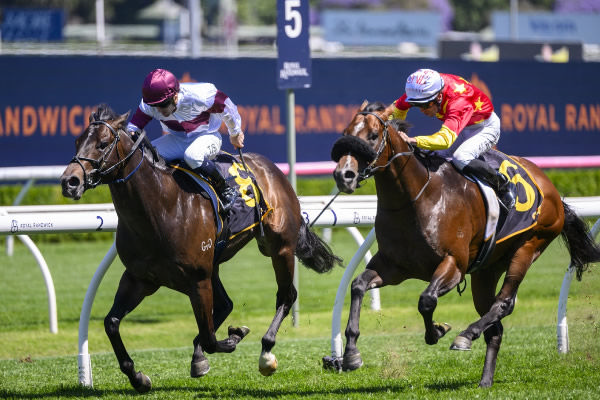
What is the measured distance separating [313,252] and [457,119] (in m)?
1.38

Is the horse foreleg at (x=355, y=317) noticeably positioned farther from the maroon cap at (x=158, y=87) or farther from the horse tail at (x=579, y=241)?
the horse tail at (x=579, y=241)

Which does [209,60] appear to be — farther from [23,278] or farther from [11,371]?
[11,371]

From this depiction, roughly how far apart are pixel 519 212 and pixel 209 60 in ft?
29.0

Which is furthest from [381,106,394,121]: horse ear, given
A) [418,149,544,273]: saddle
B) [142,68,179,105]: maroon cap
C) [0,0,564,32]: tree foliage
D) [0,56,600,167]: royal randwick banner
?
[0,0,564,32]: tree foliage

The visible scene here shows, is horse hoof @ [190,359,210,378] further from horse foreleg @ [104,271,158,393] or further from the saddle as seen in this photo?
the saddle

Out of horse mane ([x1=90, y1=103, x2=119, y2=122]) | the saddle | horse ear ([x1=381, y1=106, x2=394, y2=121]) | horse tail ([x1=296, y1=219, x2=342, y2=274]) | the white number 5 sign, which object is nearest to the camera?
horse mane ([x1=90, y1=103, x2=119, y2=122])

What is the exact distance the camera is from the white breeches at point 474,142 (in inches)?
203

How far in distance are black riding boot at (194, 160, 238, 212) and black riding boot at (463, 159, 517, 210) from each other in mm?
1364

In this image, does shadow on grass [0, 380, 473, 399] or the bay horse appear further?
shadow on grass [0, 380, 473, 399]

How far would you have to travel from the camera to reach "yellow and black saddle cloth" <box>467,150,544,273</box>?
5.14 meters

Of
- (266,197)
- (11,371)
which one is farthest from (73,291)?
(266,197)

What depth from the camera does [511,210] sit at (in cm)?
527

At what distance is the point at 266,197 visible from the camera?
18.2 ft

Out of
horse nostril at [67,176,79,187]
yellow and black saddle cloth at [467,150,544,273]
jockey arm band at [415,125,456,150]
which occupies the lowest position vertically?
yellow and black saddle cloth at [467,150,544,273]
